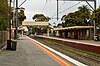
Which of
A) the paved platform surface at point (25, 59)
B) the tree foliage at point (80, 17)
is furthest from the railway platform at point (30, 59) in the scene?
the tree foliage at point (80, 17)

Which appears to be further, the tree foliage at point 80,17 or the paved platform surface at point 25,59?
the tree foliage at point 80,17

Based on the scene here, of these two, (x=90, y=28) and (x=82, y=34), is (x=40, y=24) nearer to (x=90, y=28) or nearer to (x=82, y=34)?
(x=82, y=34)

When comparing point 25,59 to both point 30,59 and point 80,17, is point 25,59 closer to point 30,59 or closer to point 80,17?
point 30,59

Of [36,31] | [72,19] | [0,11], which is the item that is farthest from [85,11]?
[0,11]

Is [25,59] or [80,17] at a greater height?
[80,17]

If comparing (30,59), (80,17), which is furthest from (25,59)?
(80,17)

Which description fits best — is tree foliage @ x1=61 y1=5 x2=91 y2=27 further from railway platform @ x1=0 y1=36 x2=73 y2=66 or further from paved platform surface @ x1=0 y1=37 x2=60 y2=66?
paved platform surface @ x1=0 y1=37 x2=60 y2=66

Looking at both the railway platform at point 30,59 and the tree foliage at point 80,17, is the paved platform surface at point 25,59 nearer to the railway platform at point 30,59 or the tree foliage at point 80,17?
the railway platform at point 30,59

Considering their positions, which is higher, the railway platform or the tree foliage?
the tree foliage

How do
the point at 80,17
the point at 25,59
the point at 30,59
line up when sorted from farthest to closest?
the point at 80,17
the point at 30,59
the point at 25,59

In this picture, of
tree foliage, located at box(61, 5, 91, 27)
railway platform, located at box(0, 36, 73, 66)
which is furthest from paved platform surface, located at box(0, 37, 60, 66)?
tree foliage, located at box(61, 5, 91, 27)

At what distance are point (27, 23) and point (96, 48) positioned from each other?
71.1 metres

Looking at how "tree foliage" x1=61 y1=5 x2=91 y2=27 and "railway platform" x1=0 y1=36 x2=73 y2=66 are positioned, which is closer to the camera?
"railway platform" x1=0 y1=36 x2=73 y2=66

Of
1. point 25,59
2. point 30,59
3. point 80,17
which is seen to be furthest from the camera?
point 80,17
